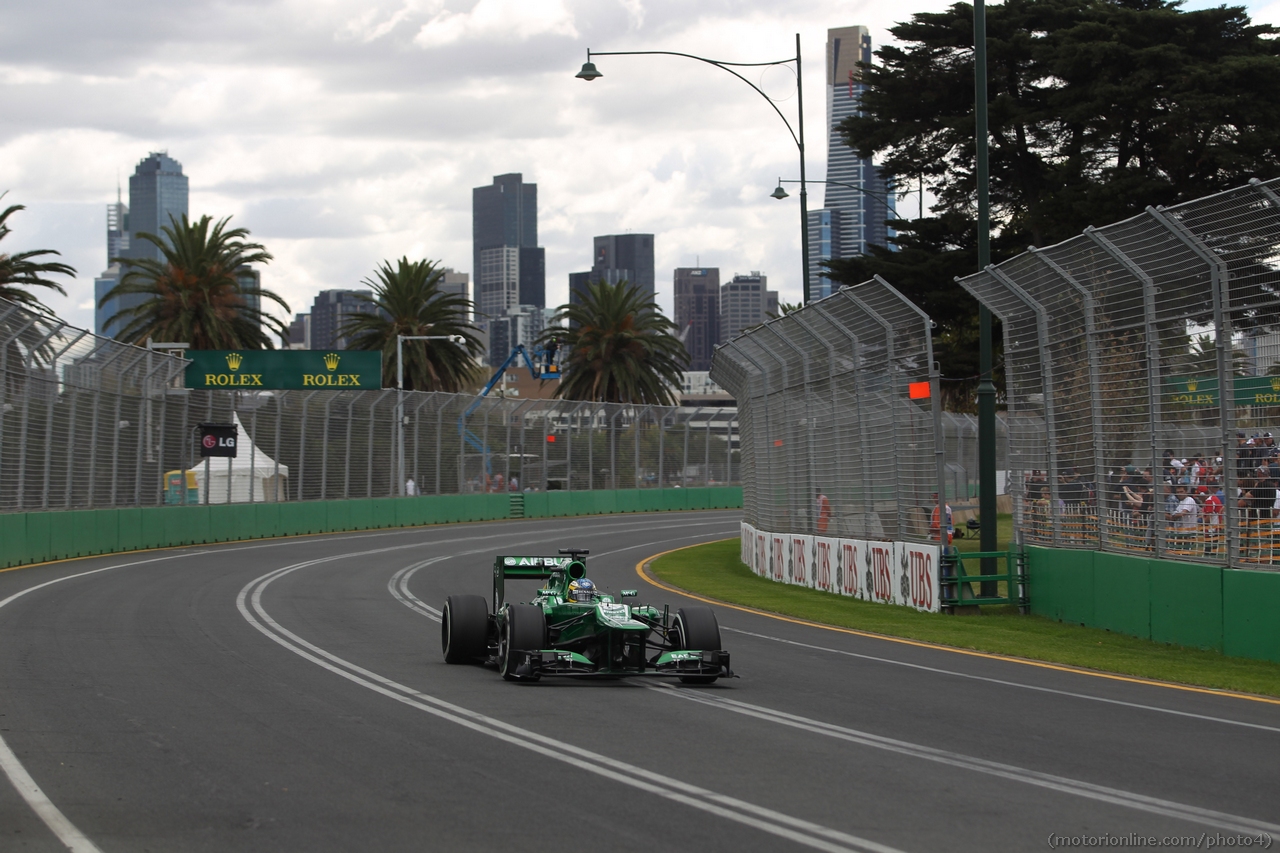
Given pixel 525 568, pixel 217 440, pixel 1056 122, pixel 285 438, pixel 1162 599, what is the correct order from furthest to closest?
pixel 285 438
pixel 217 440
pixel 1056 122
pixel 1162 599
pixel 525 568

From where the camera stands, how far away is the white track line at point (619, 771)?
633 cm

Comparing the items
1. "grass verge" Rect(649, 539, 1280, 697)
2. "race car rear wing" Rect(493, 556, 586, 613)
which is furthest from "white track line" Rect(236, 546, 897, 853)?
"grass verge" Rect(649, 539, 1280, 697)

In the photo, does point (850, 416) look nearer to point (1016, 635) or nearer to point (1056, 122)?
point (1016, 635)

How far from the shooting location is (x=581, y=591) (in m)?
11.9

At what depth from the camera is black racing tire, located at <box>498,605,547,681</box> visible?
11.4 m

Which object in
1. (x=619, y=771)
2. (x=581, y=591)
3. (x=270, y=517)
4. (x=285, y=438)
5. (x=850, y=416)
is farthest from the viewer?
(x=285, y=438)

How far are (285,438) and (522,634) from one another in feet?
102

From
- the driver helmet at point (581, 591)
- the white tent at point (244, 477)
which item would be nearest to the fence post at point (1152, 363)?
the driver helmet at point (581, 591)

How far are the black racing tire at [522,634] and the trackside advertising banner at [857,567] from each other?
8.61m

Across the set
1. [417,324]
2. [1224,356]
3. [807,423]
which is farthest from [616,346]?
[1224,356]

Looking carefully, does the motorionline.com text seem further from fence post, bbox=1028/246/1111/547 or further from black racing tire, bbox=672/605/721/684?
fence post, bbox=1028/246/1111/547

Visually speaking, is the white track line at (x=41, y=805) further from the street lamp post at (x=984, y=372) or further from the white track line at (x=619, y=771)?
the street lamp post at (x=984, y=372)

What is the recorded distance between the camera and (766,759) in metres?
8.20

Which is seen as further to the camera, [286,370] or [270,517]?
[286,370]
